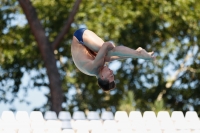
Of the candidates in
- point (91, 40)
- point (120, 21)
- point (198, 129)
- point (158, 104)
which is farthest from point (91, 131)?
point (120, 21)

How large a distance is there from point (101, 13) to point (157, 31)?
178 cm

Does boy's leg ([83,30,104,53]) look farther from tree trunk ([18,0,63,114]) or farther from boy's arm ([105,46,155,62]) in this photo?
tree trunk ([18,0,63,114])

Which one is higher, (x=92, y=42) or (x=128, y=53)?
(x=92, y=42)

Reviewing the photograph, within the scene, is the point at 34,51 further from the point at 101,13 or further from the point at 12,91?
the point at 101,13

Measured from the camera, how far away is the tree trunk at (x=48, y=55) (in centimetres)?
925

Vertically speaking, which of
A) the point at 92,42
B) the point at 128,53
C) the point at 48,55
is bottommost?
the point at 128,53

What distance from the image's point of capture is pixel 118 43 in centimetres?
1184

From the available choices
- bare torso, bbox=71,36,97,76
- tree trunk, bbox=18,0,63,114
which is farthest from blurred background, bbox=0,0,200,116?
bare torso, bbox=71,36,97,76

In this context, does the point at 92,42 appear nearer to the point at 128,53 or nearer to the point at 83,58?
the point at 83,58

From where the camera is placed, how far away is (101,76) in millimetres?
Result: 3566

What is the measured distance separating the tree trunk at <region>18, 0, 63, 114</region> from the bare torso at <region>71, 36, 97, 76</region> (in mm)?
5536

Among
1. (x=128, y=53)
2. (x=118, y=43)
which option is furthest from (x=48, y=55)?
(x=128, y=53)

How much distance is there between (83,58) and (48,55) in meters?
5.90

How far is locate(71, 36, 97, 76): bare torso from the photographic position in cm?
359
